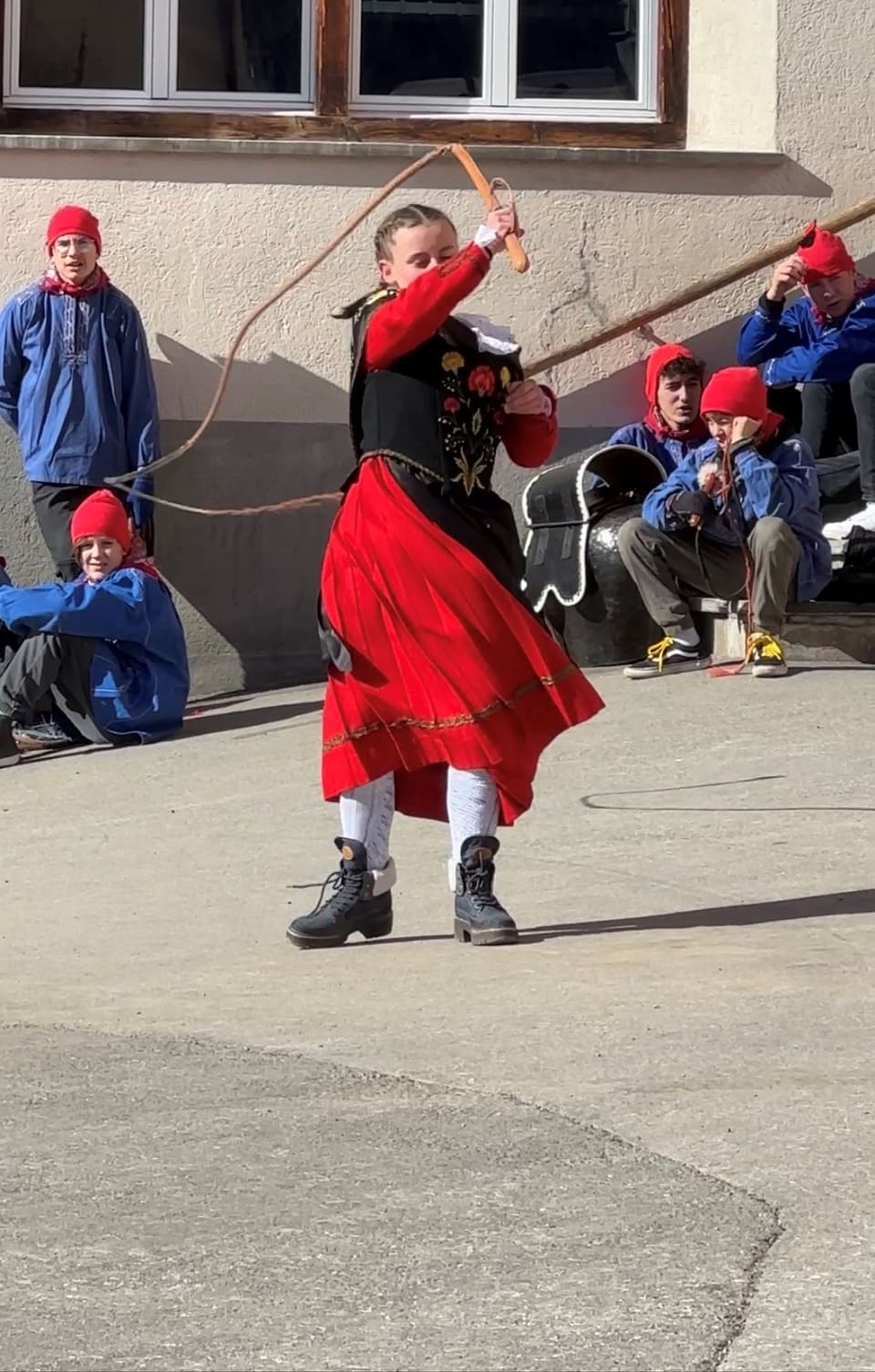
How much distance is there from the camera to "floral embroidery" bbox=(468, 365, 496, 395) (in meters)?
5.64

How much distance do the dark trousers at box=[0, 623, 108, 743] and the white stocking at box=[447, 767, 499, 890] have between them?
386cm

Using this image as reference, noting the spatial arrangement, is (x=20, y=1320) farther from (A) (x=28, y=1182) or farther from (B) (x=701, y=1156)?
(B) (x=701, y=1156)

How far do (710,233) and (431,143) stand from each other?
4.20ft

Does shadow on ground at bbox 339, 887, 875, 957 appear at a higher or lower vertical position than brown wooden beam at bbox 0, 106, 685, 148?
lower

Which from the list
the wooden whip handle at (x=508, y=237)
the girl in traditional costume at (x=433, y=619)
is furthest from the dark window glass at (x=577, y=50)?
the girl in traditional costume at (x=433, y=619)

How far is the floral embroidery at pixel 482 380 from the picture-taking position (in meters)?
5.64

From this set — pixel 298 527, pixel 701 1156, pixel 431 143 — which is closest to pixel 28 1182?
pixel 701 1156

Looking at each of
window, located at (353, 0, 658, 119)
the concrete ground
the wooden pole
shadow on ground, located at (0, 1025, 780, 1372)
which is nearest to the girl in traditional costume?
the concrete ground

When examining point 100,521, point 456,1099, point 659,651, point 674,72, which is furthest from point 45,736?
point 456,1099

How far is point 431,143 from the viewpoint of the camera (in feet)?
35.8

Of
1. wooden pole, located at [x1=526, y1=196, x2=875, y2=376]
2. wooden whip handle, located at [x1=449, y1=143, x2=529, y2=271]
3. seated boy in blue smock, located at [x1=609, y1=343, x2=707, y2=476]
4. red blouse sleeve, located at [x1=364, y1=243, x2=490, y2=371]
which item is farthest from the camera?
wooden pole, located at [x1=526, y1=196, x2=875, y2=376]

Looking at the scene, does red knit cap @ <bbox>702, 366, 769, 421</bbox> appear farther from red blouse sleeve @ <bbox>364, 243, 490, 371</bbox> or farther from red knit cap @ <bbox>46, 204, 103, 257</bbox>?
red blouse sleeve @ <bbox>364, 243, 490, 371</bbox>

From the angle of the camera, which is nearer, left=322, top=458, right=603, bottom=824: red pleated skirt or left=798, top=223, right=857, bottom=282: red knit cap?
left=322, top=458, right=603, bottom=824: red pleated skirt

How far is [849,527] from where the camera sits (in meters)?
9.71
